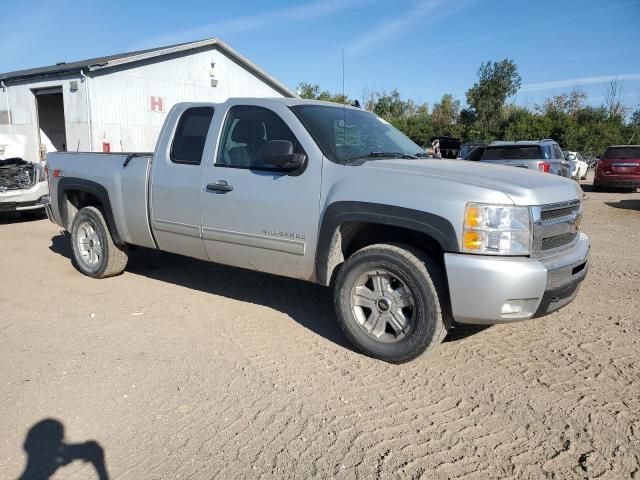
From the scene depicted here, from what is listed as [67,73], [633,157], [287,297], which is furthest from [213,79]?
[287,297]

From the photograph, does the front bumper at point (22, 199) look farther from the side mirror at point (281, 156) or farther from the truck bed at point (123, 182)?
the side mirror at point (281, 156)

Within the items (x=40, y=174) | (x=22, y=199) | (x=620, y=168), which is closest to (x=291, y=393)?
(x=22, y=199)

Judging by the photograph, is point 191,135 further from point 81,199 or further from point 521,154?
point 521,154

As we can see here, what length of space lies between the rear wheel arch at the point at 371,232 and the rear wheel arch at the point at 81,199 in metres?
2.81

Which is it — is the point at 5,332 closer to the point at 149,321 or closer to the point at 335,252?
the point at 149,321

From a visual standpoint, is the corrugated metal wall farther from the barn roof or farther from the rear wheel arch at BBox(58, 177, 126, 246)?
the rear wheel arch at BBox(58, 177, 126, 246)

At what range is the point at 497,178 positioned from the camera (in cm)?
377

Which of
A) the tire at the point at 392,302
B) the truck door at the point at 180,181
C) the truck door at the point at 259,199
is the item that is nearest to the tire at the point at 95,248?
the truck door at the point at 180,181

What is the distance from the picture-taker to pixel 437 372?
12.5 ft

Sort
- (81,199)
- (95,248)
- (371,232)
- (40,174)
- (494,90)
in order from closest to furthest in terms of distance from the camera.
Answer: (371,232)
(95,248)
(81,199)
(40,174)
(494,90)

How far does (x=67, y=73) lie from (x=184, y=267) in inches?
479

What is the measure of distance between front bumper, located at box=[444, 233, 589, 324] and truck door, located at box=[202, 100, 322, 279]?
1.21 meters

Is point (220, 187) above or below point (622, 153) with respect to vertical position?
below

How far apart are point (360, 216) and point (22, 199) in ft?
29.0
